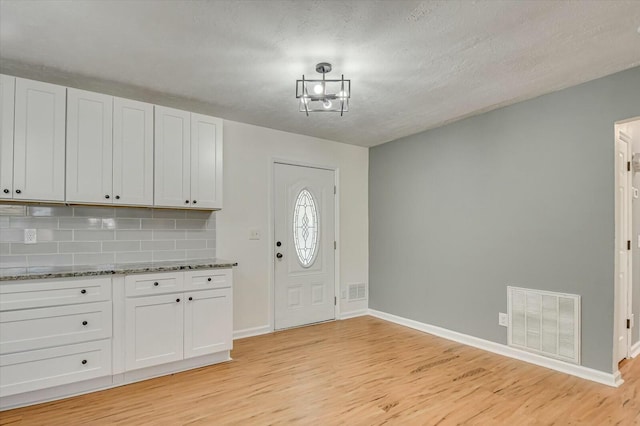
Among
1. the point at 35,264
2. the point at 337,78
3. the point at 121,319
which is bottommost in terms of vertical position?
the point at 121,319

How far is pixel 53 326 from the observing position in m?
2.52

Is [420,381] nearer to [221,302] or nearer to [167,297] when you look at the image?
[221,302]

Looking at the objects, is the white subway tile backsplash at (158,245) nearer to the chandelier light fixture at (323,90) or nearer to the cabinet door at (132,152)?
the cabinet door at (132,152)

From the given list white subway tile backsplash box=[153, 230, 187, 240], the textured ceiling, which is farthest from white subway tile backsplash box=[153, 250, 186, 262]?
the textured ceiling

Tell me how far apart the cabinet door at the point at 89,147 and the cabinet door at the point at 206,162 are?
701 mm

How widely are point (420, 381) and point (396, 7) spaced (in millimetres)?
2752

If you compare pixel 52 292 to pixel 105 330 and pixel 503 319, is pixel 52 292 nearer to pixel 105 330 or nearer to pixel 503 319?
pixel 105 330

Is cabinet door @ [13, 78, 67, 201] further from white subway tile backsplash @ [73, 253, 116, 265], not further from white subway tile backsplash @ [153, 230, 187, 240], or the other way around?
white subway tile backsplash @ [153, 230, 187, 240]

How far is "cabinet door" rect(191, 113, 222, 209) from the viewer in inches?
133

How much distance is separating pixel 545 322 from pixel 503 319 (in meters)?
0.39

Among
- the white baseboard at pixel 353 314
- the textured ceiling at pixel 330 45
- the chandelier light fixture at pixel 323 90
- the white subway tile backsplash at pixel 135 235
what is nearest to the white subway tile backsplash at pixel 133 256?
the white subway tile backsplash at pixel 135 235

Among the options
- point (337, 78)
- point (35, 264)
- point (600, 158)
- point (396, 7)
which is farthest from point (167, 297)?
point (600, 158)

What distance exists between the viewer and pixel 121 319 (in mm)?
2771

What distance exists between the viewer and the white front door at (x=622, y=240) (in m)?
2.86
